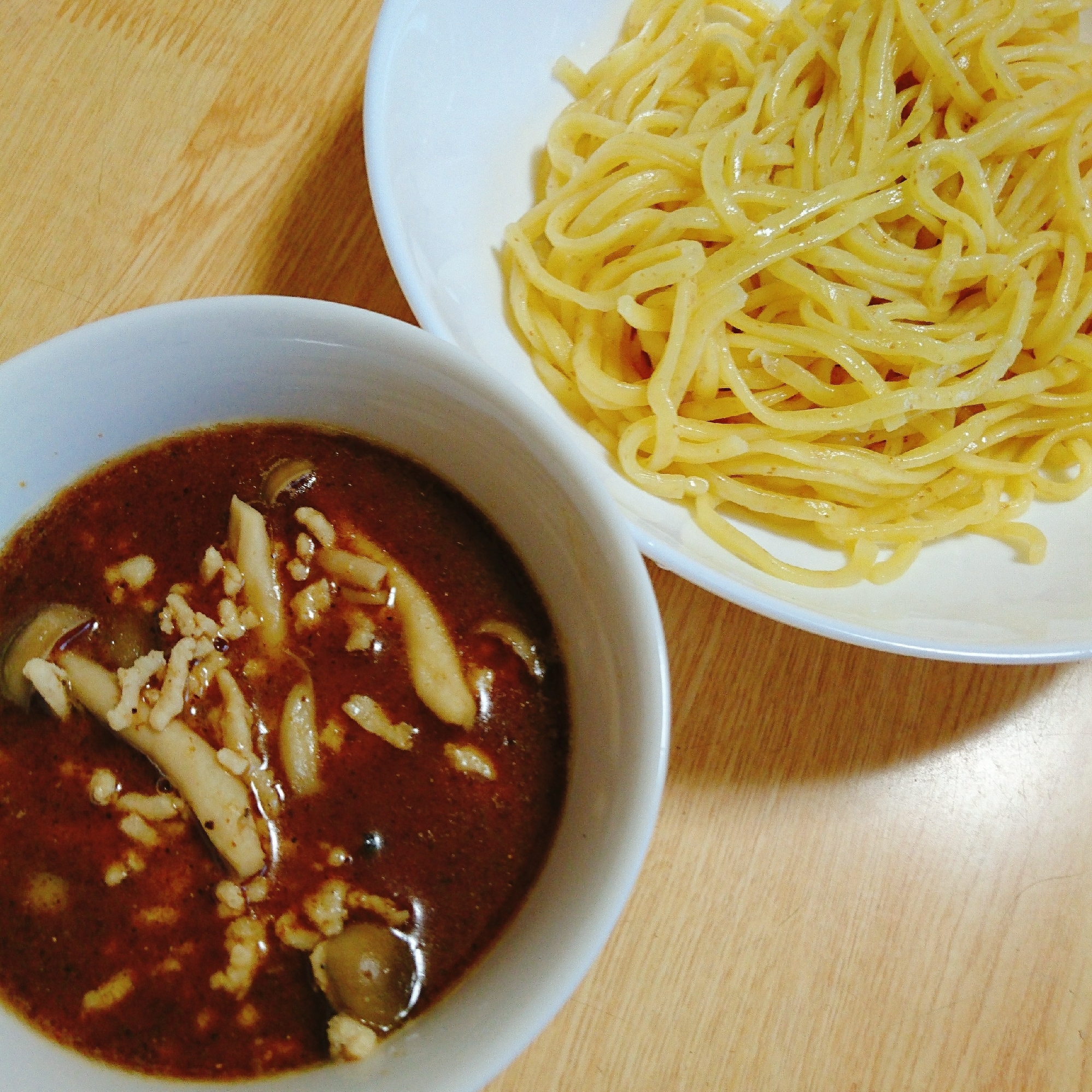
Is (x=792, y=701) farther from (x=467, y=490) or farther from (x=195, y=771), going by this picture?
(x=195, y=771)

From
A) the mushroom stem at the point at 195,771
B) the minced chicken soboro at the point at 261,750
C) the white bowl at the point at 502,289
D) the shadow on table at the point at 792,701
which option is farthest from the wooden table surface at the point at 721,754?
the mushroom stem at the point at 195,771

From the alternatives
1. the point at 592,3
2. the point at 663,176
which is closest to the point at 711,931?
the point at 663,176

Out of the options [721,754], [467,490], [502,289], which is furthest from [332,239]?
[721,754]

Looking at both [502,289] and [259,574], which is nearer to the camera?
[259,574]

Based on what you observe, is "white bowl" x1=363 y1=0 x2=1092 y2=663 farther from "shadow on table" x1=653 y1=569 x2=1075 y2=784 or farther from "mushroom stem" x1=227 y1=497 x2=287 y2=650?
"mushroom stem" x1=227 y1=497 x2=287 y2=650

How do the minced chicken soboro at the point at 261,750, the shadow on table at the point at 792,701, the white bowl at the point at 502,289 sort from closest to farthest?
the minced chicken soboro at the point at 261,750 < the white bowl at the point at 502,289 < the shadow on table at the point at 792,701

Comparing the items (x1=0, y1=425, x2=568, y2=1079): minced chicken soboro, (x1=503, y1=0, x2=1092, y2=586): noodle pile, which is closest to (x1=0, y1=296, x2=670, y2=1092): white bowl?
(x1=0, y1=425, x2=568, y2=1079): minced chicken soboro

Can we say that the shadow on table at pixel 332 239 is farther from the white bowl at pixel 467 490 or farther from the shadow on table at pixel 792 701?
the shadow on table at pixel 792 701
